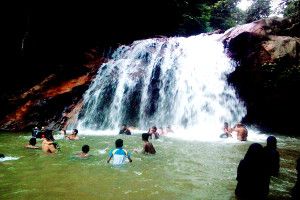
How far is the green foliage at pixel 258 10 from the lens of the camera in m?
39.7

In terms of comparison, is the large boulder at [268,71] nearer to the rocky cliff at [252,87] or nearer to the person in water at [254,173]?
the rocky cliff at [252,87]

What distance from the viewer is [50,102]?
2159 cm

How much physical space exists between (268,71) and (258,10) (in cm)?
2309

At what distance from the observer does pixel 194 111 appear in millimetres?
19750

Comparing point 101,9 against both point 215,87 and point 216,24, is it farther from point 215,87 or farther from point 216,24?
point 216,24

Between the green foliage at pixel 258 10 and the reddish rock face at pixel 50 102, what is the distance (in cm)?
2428

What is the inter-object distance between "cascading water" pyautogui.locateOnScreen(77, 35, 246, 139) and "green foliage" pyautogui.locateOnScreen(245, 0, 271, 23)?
63.8 feet

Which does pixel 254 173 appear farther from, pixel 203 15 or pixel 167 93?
pixel 203 15

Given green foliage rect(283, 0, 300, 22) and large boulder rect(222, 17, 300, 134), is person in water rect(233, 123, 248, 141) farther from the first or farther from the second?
green foliage rect(283, 0, 300, 22)

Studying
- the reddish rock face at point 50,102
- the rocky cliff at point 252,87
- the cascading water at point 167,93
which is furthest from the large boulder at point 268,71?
the reddish rock face at point 50,102

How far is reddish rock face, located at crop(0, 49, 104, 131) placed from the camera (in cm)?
2097

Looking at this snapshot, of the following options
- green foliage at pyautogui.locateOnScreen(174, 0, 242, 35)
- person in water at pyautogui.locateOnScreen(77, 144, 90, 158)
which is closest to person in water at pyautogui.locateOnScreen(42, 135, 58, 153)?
person in water at pyautogui.locateOnScreen(77, 144, 90, 158)

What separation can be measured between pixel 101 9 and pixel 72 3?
3.15 m

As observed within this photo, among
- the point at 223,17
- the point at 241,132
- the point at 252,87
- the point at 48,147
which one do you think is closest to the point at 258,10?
the point at 223,17
